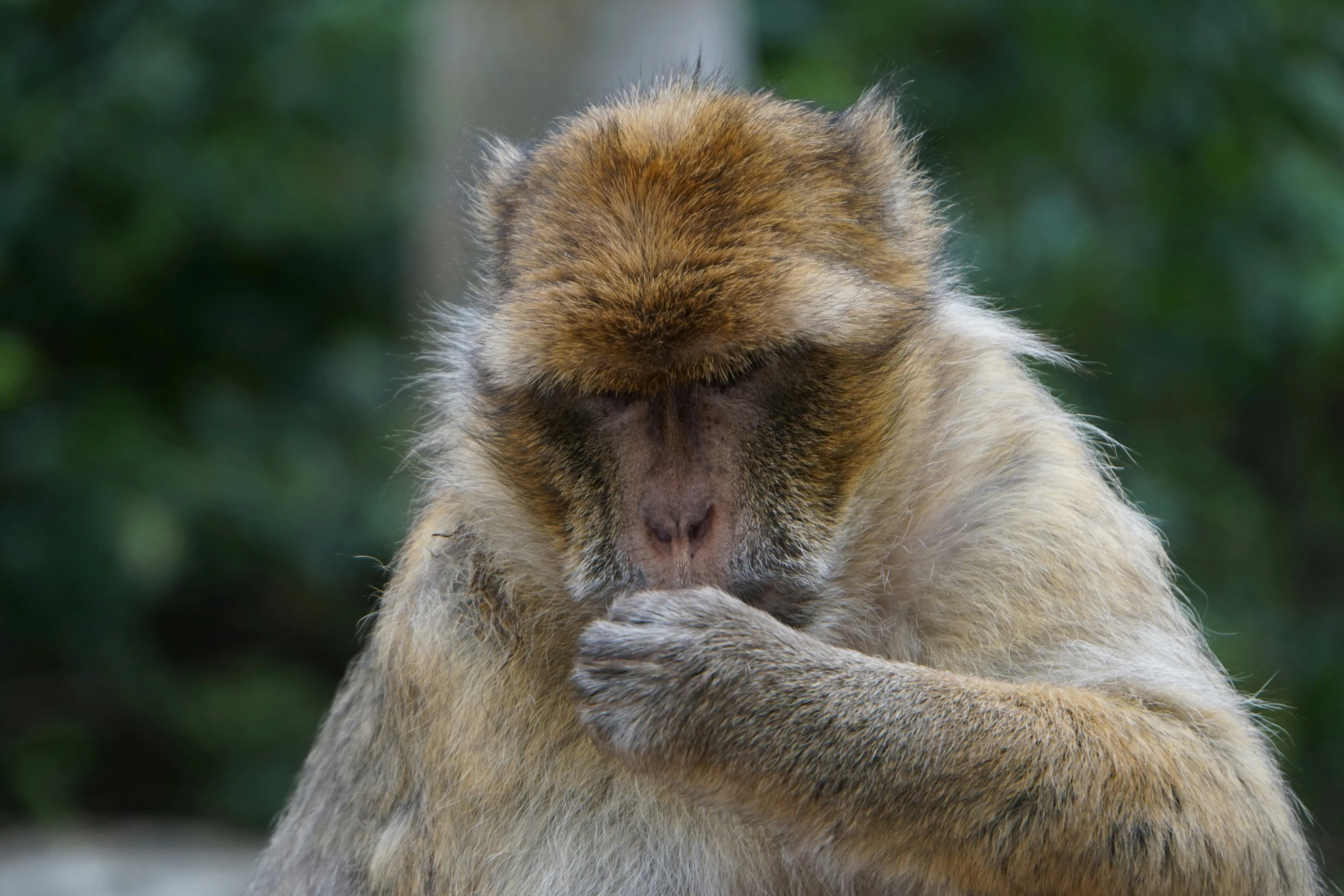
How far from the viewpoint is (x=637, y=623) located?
2.96 m

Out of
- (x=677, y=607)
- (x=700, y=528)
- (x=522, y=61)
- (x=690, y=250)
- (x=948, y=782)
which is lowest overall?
(x=948, y=782)

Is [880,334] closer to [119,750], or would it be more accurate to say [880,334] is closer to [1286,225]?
[1286,225]

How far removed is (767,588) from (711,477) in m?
0.27

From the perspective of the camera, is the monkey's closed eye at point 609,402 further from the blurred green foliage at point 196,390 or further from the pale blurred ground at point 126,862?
the pale blurred ground at point 126,862

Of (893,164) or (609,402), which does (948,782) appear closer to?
(609,402)

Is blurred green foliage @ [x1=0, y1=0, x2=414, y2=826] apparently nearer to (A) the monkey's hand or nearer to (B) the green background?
(B) the green background

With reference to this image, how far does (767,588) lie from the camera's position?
310cm

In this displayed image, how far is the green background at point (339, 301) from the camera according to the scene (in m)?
6.79

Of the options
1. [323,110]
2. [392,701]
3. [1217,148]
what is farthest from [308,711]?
[1217,148]

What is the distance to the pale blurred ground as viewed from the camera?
675cm

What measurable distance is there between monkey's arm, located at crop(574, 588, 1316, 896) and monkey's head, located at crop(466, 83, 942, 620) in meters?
0.16

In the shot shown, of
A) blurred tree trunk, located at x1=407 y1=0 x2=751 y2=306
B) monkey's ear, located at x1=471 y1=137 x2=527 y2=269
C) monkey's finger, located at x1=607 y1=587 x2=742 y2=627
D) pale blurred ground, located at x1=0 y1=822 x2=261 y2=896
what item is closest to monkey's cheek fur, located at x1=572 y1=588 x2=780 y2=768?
monkey's finger, located at x1=607 y1=587 x2=742 y2=627

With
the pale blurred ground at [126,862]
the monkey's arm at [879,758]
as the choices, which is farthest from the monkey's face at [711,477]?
the pale blurred ground at [126,862]

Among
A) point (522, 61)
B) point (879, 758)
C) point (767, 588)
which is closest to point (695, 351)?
point (767, 588)
